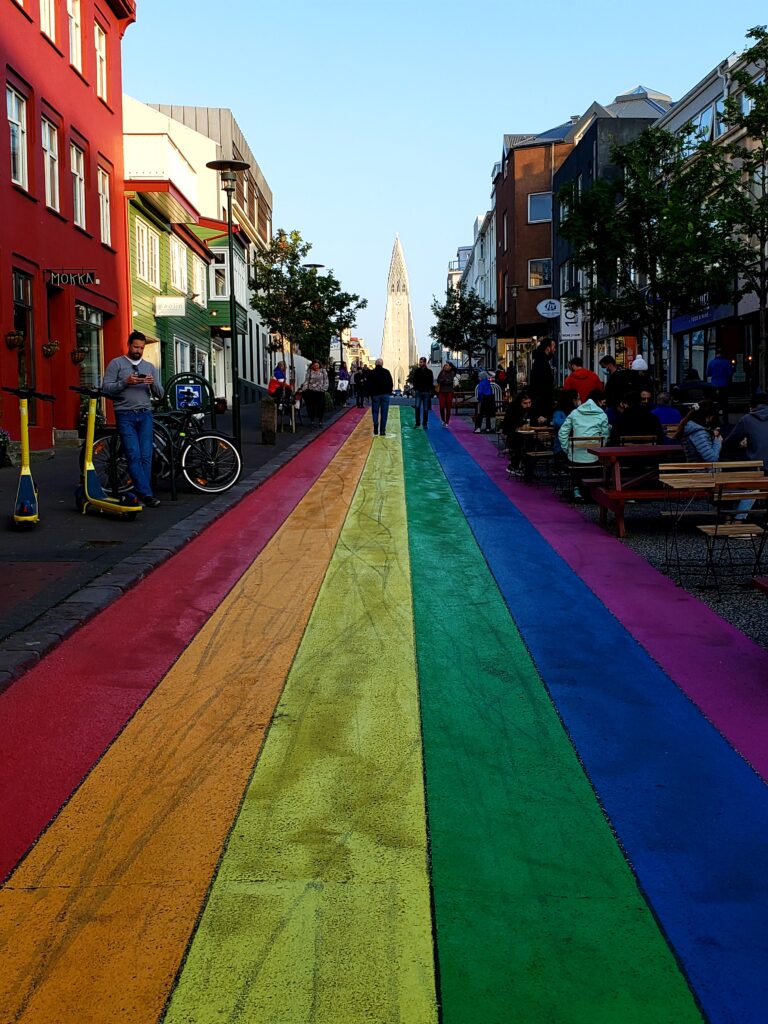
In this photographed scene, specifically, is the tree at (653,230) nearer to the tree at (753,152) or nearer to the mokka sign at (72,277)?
the tree at (753,152)

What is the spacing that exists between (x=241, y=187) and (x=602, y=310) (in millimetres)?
39166

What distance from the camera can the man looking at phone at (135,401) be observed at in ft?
40.0

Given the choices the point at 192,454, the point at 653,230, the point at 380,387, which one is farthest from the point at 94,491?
the point at 653,230

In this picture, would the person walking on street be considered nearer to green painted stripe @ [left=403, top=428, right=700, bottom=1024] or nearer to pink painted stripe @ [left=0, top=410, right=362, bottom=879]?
pink painted stripe @ [left=0, top=410, right=362, bottom=879]

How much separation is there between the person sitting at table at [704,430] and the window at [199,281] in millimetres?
30415

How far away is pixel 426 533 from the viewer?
11.8m

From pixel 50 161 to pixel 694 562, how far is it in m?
17.4

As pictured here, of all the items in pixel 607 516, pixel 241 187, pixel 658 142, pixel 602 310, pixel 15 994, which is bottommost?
pixel 15 994

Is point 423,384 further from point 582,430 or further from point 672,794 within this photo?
point 672,794

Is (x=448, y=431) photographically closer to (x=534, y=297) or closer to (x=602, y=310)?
(x=602, y=310)

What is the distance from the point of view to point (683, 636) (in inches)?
279

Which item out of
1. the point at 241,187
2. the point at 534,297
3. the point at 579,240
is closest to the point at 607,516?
the point at 579,240

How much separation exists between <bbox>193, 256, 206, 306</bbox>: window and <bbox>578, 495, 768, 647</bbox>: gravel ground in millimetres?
29491

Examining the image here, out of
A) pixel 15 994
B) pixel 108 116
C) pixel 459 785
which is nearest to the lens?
pixel 15 994
